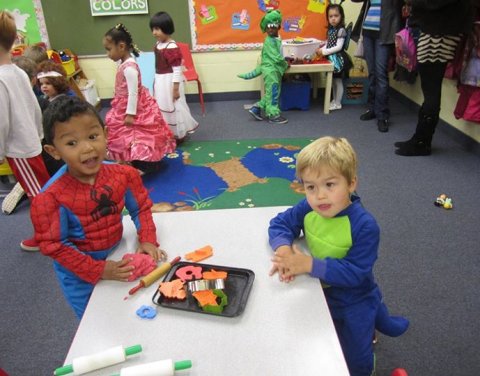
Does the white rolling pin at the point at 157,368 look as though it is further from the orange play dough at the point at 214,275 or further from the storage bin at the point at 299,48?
the storage bin at the point at 299,48

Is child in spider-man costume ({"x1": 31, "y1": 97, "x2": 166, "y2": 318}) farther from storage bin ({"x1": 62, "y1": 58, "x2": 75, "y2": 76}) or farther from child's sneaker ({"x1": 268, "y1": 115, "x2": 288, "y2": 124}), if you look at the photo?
storage bin ({"x1": 62, "y1": 58, "x2": 75, "y2": 76})

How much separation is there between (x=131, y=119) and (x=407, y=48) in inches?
87.6

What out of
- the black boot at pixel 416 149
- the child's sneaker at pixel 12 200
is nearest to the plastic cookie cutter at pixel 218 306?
the child's sneaker at pixel 12 200

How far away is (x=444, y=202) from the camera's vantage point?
7.98 feet

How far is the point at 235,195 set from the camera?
8.76ft

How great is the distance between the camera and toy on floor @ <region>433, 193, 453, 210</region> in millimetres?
2414

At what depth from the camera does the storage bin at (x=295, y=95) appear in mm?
4348

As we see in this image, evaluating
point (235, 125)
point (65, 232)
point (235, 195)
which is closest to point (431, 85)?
point (235, 195)


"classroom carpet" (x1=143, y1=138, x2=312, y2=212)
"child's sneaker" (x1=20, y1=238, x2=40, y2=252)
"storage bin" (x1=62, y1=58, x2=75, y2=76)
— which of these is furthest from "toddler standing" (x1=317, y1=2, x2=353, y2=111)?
"child's sneaker" (x1=20, y1=238, x2=40, y2=252)

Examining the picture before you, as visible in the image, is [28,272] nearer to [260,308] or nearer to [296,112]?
[260,308]

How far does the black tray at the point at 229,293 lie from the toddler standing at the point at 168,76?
8.56 feet

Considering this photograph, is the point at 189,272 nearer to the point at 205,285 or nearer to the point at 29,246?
the point at 205,285

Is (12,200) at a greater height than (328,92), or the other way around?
(328,92)

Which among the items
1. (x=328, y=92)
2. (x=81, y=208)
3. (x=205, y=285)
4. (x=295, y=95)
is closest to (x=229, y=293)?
(x=205, y=285)
